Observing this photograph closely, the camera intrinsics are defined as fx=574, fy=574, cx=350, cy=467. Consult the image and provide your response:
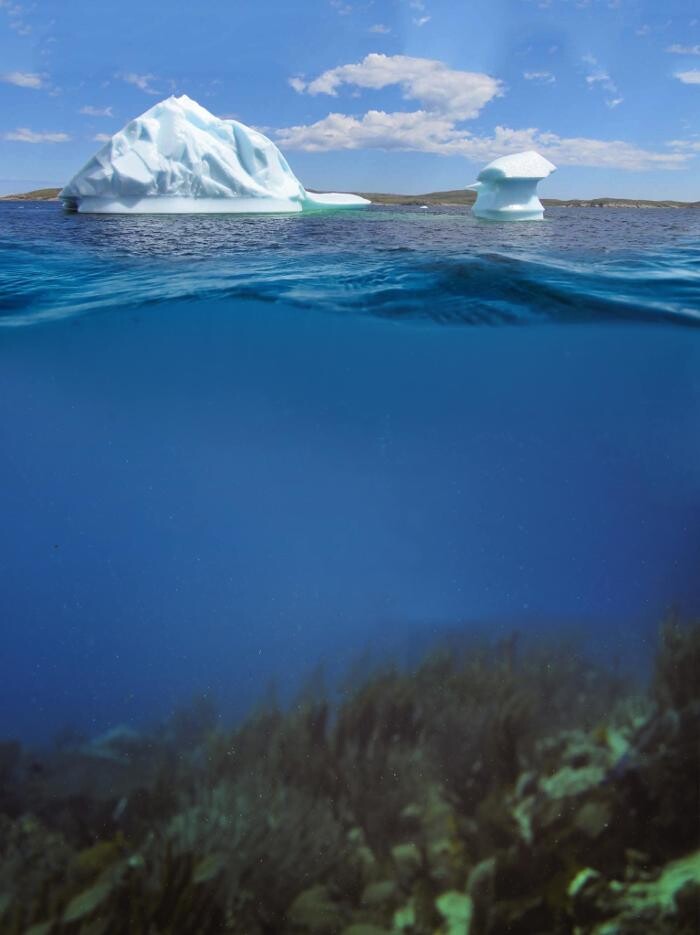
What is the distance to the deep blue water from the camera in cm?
378

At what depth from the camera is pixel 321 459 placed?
5.39 m

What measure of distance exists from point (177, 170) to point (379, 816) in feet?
73.7

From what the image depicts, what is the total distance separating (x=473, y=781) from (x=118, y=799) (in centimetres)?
178

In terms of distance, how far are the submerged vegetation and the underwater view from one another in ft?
0.04

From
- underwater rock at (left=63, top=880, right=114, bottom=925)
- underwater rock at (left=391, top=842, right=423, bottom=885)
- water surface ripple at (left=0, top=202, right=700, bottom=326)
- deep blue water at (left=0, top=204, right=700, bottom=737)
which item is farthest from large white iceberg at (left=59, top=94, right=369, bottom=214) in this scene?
underwater rock at (left=391, top=842, right=423, bottom=885)

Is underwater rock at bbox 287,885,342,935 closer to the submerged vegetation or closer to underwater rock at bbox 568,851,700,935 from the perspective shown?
the submerged vegetation

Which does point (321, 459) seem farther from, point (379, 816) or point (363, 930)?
point (363, 930)

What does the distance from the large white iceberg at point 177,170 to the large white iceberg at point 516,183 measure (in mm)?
Answer: 9712

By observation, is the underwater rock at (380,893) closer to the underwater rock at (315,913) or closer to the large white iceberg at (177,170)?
the underwater rock at (315,913)

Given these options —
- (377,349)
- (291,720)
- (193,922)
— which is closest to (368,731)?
(291,720)

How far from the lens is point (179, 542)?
4.27 meters

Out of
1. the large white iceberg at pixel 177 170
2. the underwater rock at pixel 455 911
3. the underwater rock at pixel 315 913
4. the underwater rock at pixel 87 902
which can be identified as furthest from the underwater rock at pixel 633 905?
the large white iceberg at pixel 177 170

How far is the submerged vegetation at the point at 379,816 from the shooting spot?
8.44 ft

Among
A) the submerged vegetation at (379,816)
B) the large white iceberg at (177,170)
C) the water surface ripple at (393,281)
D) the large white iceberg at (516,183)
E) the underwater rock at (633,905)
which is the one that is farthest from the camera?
the large white iceberg at (177,170)
